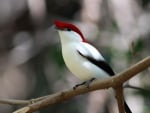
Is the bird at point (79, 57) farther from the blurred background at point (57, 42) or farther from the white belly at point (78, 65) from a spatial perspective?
the blurred background at point (57, 42)

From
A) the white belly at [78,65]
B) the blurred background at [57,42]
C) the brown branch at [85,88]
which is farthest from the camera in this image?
the blurred background at [57,42]

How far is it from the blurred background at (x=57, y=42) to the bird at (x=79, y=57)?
108cm

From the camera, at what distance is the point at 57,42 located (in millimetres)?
4922

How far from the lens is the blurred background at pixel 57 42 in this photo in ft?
14.9

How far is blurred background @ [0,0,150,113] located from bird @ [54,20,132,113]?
108cm

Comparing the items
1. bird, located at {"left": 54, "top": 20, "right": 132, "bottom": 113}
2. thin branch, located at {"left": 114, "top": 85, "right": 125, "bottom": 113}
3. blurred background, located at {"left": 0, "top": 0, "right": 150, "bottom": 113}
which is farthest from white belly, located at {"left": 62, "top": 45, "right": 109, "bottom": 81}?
blurred background, located at {"left": 0, "top": 0, "right": 150, "bottom": 113}

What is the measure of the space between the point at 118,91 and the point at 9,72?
3134 millimetres

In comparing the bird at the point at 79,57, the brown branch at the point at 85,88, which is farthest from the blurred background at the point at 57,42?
the brown branch at the point at 85,88

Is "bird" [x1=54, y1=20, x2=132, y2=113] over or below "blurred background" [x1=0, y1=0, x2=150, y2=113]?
over

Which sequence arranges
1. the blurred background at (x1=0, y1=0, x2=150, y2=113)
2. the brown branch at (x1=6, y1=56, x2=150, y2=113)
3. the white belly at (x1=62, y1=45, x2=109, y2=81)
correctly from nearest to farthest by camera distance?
the brown branch at (x1=6, y1=56, x2=150, y2=113) < the white belly at (x1=62, y1=45, x2=109, y2=81) < the blurred background at (x1=0, y1=0, x2=150, y2=113)

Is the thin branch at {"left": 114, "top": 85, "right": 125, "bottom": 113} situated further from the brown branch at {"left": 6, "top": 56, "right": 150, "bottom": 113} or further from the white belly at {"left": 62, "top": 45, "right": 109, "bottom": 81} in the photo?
the white belly at {"left": 62, "top": 45, "right": 109, "bottom": 81}

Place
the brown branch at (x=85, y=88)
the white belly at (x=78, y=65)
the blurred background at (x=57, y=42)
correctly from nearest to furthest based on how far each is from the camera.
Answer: the brown branch at (x=85, y=88) → the white belly at (x=78, y=65) → the blurred background at (x=57, y=42)

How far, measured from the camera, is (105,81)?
236cm

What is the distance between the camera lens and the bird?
2855mm
